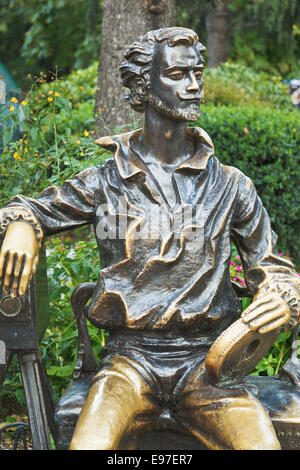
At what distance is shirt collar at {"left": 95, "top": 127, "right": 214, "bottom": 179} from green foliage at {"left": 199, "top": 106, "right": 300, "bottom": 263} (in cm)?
322

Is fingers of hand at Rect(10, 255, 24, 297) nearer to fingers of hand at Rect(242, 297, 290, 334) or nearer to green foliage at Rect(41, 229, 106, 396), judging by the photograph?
fingers of hand at Rect(242, 297, 290, 334)

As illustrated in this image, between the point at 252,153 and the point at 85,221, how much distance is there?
3.60 metres

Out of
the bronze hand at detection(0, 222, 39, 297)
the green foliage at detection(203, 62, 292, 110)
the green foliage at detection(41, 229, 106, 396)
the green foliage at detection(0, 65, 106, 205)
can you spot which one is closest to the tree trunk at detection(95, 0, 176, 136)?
the green foliage at detection(0, 65, 106, 205)

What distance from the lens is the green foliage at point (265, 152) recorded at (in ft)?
22.0

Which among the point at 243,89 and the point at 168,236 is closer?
the point at 168,236

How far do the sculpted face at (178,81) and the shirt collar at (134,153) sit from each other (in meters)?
0.22

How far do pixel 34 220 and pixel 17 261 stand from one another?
237mm

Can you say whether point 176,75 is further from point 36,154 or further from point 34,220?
point 36,154

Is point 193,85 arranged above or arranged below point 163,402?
above

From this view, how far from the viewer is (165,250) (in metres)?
3.11

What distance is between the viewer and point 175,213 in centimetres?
316

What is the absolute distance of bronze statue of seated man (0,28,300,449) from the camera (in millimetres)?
2941

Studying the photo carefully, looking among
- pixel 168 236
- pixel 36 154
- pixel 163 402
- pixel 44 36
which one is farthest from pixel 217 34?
pixel 163 402
